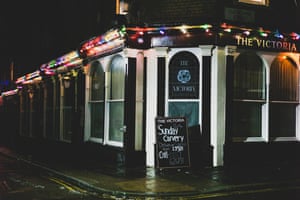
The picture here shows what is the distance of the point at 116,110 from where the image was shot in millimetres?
14656

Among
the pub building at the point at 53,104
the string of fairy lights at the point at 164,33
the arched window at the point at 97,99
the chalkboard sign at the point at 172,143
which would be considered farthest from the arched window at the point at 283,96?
the pub building at the point at 53,104

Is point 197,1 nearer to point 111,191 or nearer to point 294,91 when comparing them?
point 294,91

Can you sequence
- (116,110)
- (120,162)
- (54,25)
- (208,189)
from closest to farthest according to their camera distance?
(208,189) → (120,162) → (116,110) → (54,25)

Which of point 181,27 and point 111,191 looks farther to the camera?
point 181,27

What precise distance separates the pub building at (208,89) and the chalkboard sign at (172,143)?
2.6 inches

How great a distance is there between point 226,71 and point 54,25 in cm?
1283

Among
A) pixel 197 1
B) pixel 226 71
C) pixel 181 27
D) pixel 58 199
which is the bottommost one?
pixel 58 199

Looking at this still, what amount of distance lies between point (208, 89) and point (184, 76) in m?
0.91

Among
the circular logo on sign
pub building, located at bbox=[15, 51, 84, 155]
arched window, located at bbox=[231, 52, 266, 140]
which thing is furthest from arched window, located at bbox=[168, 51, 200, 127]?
pub building, located at bbox=[15, 51, 84, 155]

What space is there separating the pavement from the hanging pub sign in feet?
8.05

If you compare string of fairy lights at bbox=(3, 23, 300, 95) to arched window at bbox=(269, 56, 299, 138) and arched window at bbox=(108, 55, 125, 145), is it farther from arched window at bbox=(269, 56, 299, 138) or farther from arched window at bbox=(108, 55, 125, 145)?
arched window at bbox=(269, 56, 299, 138)

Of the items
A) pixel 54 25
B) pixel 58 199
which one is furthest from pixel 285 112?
pixel 54 25

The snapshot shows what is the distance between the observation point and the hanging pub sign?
13055mm

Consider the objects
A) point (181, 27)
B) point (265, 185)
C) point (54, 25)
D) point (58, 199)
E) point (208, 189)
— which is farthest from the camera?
point (54, 25)
